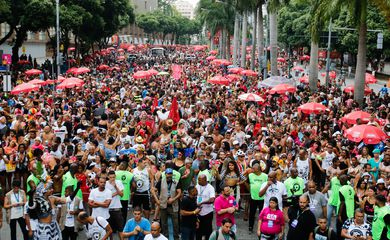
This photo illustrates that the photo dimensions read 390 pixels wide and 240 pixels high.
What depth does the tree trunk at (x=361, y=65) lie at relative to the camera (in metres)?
23.3

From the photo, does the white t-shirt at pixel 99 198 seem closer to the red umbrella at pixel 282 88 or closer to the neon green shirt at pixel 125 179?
the neon green shirt at pixel 125 179

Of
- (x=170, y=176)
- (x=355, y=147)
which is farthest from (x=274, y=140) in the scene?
(x=170, y=176)

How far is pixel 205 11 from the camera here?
6969 centimetres

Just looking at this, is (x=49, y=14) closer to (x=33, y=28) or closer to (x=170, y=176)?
(x=33, y=28)

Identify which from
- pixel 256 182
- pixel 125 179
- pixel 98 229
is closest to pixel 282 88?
pixel 256 182

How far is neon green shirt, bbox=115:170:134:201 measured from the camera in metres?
9.97

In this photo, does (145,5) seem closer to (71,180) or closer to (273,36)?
(273,36)

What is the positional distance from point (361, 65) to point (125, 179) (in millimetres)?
16613

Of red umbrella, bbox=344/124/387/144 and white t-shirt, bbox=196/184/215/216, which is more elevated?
red umbrella, bbox=344/124/387/144

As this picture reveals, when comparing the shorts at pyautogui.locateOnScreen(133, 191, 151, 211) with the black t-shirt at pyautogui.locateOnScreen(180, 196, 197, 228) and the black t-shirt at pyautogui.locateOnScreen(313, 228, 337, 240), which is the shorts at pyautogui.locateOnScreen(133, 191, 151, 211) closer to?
the black t-shirt at pyautogui.locateOnScreen(180, 196, 197, 228)

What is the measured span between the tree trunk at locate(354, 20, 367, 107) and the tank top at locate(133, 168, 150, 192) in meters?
16.0

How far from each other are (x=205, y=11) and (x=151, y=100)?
158ft

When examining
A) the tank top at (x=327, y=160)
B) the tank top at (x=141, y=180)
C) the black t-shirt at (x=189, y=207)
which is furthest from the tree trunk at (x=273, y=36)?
the black t-shirt at (x=189, y=207)

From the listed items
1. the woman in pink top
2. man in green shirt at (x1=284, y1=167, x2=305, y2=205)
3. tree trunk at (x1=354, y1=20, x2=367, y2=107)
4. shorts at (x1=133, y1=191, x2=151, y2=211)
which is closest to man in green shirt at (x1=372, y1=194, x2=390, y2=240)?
the woman in pink top
